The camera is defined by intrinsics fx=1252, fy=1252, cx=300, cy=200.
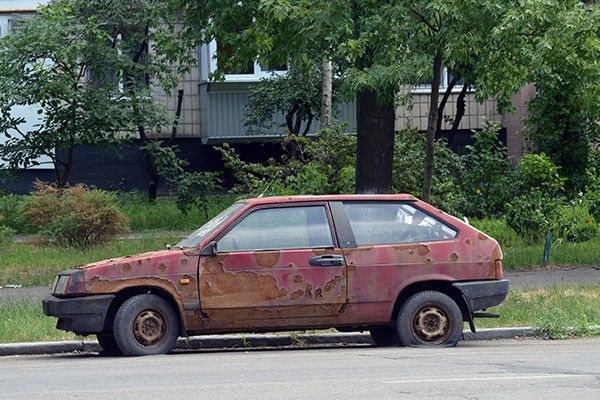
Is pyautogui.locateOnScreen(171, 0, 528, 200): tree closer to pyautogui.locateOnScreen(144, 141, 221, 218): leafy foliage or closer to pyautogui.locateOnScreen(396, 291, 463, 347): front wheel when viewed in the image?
pyautogui.locateOnScreen(396, 291, 463, 347): front wheel

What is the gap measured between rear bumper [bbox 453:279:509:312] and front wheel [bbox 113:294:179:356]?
2.87 metres

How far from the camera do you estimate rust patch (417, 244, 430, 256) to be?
40.9 ft

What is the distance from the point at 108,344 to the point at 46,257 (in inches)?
280

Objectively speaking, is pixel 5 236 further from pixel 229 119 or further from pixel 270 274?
pixel 270 274

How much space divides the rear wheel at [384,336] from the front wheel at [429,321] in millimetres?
456

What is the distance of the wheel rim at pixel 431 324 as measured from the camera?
12.4 meters

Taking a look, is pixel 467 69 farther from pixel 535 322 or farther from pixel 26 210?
pixel 26 210

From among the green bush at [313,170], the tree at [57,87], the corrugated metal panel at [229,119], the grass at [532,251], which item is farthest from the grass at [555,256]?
the corrugated metal panel at [229,119]

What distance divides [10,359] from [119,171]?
15.1 metres

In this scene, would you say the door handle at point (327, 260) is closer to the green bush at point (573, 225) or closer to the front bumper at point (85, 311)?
the front bumper at point (85, 311)

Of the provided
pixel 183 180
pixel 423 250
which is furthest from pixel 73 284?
pixel 183 180

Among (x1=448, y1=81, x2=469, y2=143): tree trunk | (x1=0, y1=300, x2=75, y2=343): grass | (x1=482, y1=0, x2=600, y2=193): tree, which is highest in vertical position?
(x1=482, y1=0, x2=600, y2=193): tree

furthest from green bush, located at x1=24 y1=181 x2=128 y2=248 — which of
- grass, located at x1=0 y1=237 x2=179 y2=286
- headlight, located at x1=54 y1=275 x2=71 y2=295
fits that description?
headlight, located at x1=54 y1=275 x2=71 y2=295

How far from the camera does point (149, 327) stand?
12172mm
